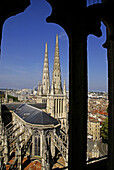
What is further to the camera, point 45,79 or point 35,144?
point 45,79

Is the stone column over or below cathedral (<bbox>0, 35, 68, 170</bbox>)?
over

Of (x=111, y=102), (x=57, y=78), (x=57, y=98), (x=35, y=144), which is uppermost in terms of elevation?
(x=57, y=78)

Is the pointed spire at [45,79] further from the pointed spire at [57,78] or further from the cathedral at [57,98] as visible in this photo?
the pointed spire at [57,78]

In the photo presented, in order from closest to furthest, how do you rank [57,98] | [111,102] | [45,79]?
1. [111,102]
2. [57,98]
3. [45,79]

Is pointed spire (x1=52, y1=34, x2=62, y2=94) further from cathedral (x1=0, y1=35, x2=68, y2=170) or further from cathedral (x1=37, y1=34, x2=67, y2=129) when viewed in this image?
cathedral (x1=0, y1=35, x2=68, y2=170)

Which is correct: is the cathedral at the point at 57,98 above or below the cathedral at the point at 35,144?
above

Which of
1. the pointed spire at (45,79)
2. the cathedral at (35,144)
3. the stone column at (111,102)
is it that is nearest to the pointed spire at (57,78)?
the pointed spire at (45,79)

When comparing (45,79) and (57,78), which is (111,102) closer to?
(57,78)

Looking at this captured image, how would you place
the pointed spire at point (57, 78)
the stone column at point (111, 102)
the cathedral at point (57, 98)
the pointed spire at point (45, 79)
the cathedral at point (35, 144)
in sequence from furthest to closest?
1. the pointed spire at point (45, 79)
2. the pointed spire at point (57, 78)
3. the cathedral at point (57, 98)
4. the cathedral at point (35, 144)
5. the stone column at point (111, 102)

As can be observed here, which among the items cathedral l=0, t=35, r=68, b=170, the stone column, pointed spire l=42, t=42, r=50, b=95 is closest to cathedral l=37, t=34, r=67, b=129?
pointed spire l=42, t=42, r=50, b=95

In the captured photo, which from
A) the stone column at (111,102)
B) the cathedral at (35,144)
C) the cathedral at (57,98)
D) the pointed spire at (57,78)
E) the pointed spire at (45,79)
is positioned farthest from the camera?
the pointed spire at (45,79)

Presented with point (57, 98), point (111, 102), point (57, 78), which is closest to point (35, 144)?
point (57, 98)

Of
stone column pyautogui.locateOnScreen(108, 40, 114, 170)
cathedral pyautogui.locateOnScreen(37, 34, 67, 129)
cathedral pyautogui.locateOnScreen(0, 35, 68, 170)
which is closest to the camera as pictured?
stone column pyautogui.locateOnScreen(108, 40, 114, 170)

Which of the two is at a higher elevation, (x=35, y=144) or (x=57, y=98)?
(x=57, y=98)
